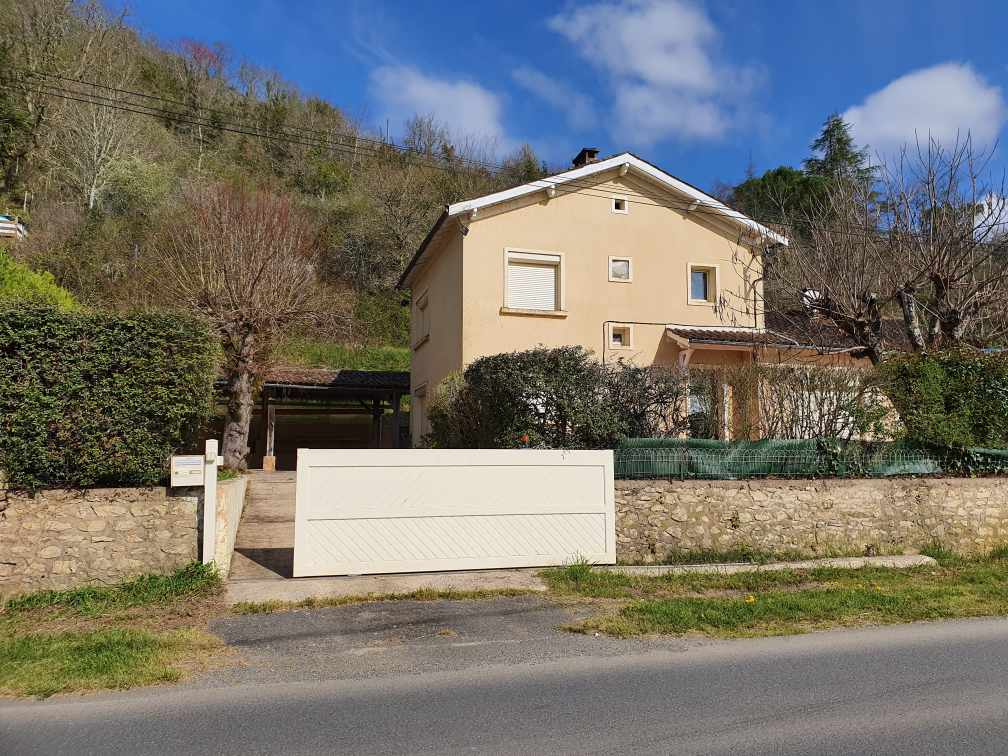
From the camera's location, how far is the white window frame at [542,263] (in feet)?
55.8

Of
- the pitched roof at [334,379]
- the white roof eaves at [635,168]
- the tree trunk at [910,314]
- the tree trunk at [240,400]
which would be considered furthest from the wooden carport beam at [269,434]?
the tree trunk at [910,314]

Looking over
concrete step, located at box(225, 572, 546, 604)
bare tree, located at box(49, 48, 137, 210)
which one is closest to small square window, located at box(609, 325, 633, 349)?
concrete step, located at box(225, 572, 546, 604)

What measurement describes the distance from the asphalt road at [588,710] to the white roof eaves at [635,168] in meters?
12.6

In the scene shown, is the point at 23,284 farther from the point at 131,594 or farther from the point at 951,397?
the point at 951,397

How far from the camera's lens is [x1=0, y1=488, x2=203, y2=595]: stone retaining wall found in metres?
7.08

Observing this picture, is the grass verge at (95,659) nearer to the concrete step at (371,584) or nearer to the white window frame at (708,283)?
the concrete step at (371,584)

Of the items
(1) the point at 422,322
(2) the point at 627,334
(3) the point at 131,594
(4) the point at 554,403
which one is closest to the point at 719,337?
(2) the point at 627,334

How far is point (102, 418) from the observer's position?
721 centimetres

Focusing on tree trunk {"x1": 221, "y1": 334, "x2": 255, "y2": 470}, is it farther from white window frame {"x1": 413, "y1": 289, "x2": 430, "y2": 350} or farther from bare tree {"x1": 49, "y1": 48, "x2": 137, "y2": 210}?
bare tree {"x1": 49, "y1": 48, "x2": 137, "y2": 210}

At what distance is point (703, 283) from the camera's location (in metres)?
19.1

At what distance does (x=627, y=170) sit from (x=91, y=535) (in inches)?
579

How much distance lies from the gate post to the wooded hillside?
1355 cm

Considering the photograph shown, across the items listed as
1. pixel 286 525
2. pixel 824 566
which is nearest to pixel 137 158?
pixel 286 525

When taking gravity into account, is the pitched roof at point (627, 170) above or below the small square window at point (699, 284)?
above
